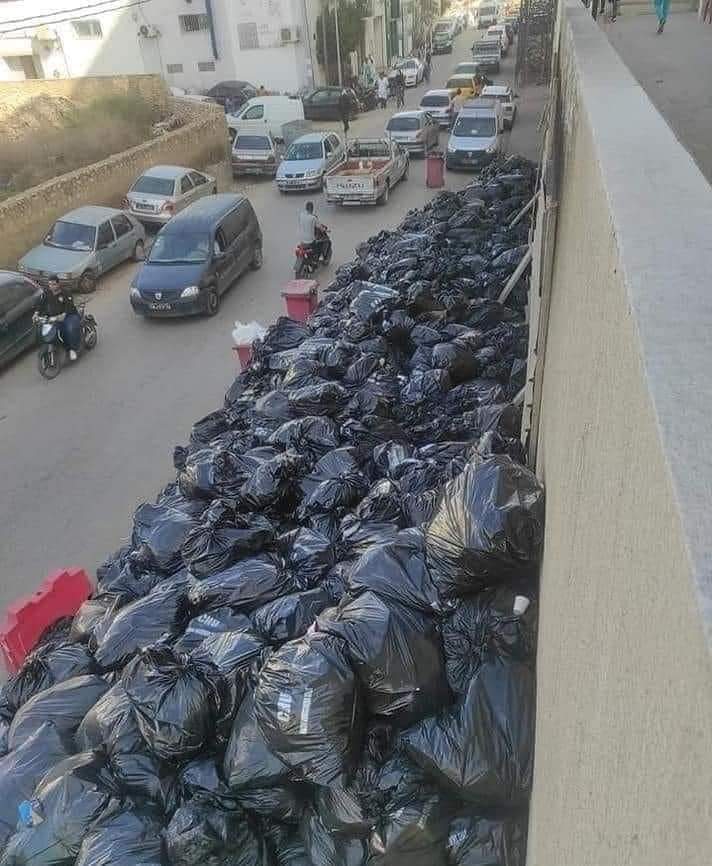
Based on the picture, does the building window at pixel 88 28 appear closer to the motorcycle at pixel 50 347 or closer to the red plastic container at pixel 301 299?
the motorcycle at pixel 50 347

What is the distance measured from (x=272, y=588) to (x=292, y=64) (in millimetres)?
27516

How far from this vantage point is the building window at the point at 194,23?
26.9 meters

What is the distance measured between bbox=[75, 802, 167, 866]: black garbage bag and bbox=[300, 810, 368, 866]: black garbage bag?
1.71 ft

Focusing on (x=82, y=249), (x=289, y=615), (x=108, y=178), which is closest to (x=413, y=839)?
(x=289, y=615)

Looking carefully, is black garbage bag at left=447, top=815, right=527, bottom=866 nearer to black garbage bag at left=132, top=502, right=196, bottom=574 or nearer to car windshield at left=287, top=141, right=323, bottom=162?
black garbage bag at left=132, top=502, right=196, bottom=574

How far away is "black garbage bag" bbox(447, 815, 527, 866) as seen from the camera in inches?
88.9

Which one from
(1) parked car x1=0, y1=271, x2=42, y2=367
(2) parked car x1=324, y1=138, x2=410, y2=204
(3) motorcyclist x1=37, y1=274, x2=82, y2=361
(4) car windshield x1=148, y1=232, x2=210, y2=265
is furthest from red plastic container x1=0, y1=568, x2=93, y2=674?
(2) parked car x1=324, y1=138, x2=410, y2=204

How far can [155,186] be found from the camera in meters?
14.5

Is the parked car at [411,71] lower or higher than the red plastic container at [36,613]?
lower

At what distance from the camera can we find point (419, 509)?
3611mm

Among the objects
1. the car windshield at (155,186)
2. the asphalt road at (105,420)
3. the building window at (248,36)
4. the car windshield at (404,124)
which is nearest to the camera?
the asphalt road at (105,420)

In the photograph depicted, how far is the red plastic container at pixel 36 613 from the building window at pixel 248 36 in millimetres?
26927

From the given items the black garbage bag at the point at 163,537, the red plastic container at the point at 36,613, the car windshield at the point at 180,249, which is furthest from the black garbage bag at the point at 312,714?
the car windshield at the point at 180,249

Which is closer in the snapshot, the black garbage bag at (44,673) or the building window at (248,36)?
the black garbage bag at (44,673)
